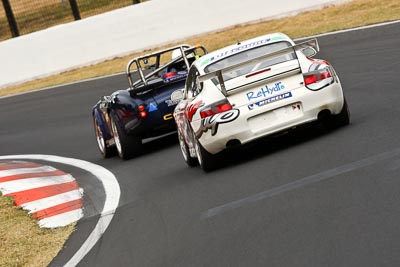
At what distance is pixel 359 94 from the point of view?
13.1m

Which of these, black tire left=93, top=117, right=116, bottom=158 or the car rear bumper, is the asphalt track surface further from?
the car rear bumper

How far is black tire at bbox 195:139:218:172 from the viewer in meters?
10.2

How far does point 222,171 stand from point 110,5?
730 inches

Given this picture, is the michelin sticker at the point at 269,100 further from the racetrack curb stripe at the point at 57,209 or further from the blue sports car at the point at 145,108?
the blue sports car at the point at 145,108

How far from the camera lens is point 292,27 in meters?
24.0

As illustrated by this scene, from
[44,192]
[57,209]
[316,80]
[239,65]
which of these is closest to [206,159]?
[239,65]

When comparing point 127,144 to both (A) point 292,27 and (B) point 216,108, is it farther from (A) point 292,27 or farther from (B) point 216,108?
(A) point 292,27

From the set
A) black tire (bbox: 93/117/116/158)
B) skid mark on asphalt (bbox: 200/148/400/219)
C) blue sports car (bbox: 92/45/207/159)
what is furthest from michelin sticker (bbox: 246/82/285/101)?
black tire (bbox: 93/117/116/158)

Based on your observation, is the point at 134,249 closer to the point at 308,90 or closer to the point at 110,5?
the point at 308,90

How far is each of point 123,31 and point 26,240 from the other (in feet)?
61.0

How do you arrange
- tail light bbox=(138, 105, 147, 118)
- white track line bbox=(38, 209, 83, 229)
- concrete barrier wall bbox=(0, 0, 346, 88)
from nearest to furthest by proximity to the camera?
1. white track line bbox=(38, 209, 83, 229)
2. tail light bbox=(138, 105, 147, 118)
3. concrete barrier wall bbox=(0, 0, 346, 88)

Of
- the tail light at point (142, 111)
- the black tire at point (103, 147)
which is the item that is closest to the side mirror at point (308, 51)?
the tail light at point (142, 111)

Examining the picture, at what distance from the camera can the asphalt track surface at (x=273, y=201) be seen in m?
6.10

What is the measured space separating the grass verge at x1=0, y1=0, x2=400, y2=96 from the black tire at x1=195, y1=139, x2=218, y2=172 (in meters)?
11.4
